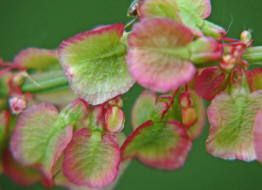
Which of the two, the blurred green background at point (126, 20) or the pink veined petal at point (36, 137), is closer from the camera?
the pink veined petal at point (36, 137)

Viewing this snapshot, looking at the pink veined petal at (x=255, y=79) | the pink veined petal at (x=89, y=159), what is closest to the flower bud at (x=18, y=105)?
the pink veined petal at (x=89, y=159)

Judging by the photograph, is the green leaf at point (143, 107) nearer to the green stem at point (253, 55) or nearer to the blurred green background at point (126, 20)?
the green stem at point (253, 55)

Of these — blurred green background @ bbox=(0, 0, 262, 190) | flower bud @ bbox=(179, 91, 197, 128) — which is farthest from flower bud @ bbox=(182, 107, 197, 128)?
blurred green background @ bbox=(0, 0, 262, 190)

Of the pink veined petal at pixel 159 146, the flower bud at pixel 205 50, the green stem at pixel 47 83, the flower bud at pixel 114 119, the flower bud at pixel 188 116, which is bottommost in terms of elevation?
the pink veined petal at pixel 159 146

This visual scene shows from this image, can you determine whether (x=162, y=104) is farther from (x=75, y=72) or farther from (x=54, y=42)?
(x=54, y=42)

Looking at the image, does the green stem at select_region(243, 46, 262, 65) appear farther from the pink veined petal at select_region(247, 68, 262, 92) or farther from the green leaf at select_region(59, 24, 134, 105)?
the green leaf at select_region(59, 24, 134, 105)

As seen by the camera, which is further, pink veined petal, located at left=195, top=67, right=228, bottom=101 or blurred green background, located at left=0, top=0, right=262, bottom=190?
blurred green background, located at left=0, top=0, right=262, bottom=190
